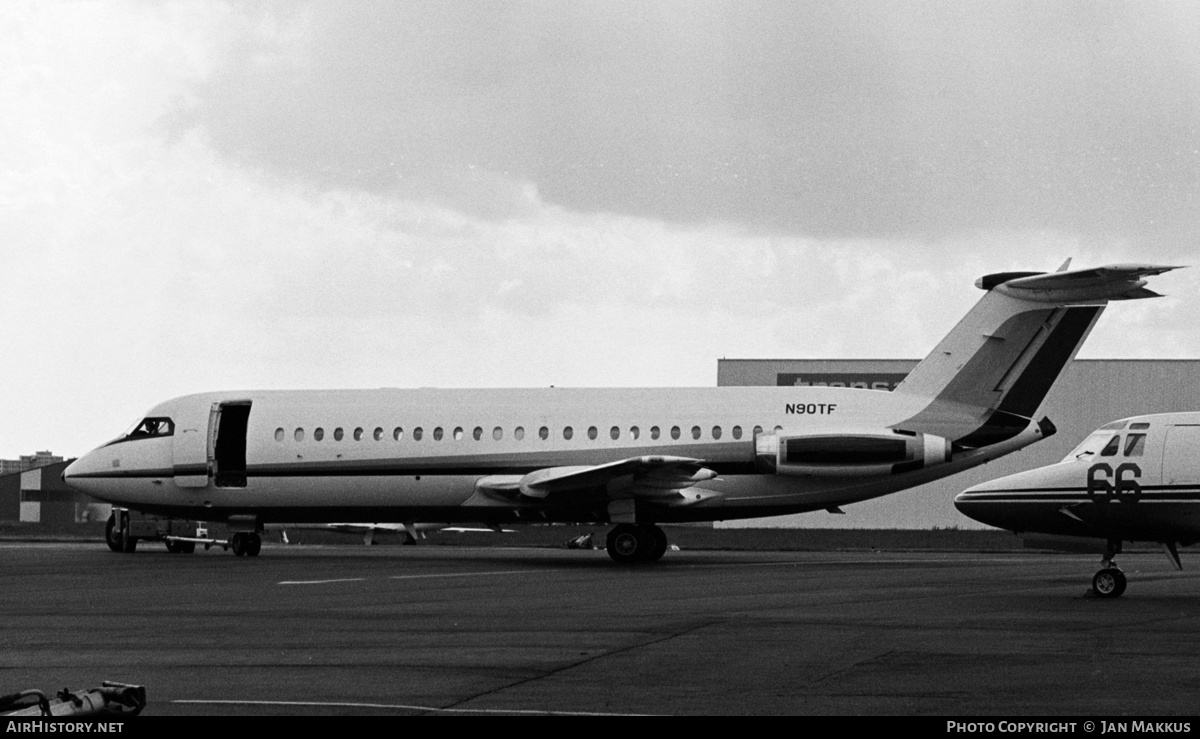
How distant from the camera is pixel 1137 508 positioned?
1861 centimetres

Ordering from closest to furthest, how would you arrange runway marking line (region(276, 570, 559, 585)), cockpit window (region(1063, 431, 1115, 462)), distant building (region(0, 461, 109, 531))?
cockpit window (region(1063, 431, 1115, 462)) < runway marking line (region(276, 570, 559, 585)) < distant building (region(0, 461, 109, 531))

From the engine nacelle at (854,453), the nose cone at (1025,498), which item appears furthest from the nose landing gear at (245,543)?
the nose cone at (1025,498)

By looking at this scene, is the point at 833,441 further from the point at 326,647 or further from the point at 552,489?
the point at 326,647

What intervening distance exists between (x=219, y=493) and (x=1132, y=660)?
946 inches

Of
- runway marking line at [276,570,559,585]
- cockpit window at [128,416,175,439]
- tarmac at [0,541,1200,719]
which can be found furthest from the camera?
cockpit window at [128,416,175,439]

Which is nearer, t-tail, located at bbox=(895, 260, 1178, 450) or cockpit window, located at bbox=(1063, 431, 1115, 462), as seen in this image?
cockpit window, located at bbox=(1063, 431, 1115, 462)

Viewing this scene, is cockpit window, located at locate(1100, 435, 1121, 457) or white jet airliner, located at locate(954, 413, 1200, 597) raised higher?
cockpit window, located at locate(1100, 435, 1121, 457)

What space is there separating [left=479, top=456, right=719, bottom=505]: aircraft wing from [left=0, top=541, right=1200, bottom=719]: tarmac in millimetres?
3100

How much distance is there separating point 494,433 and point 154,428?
26.9 feet

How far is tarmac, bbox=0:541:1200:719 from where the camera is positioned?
32.0 feet

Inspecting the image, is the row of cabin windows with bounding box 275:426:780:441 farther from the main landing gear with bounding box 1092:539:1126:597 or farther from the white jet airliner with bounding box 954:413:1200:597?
the main landing gear with bounding box 1092:539:1126:597

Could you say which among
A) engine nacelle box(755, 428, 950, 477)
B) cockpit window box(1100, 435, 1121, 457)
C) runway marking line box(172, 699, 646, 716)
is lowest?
runway marking line box(172, 699, 646, 716)

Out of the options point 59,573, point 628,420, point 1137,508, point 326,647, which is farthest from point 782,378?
point 326,647

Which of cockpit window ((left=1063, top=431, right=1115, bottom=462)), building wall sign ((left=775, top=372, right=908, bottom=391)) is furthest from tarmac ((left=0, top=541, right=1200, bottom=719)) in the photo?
building wall sign ((left=775, top=372, right=908, bottom=391))
